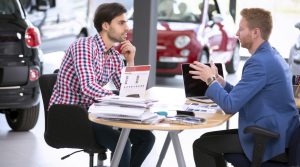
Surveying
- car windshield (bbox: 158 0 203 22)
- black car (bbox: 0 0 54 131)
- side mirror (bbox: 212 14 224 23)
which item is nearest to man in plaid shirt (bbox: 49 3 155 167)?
black car (bbox: 0 0 54 131)

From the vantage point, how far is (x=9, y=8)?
266 inches

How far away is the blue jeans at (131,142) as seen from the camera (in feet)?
14.4

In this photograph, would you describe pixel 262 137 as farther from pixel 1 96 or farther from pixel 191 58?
pixel 191 58

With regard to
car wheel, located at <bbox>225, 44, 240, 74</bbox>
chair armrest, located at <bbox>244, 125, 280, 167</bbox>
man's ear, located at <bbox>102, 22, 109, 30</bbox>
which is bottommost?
car wheel, located at <bbox>225, 44, 240, 74</bbox>

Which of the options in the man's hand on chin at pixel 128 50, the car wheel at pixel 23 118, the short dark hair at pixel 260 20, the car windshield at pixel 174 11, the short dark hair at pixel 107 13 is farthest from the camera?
the car windshield at pixel 174 11

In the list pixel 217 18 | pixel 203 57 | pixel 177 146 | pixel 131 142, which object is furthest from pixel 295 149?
pixel 217 18

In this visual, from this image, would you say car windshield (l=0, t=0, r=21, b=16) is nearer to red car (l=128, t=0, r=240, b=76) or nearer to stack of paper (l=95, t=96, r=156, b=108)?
red car (l=128, t=0, r=240, b=76)

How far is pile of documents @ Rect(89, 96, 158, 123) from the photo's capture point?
387cm

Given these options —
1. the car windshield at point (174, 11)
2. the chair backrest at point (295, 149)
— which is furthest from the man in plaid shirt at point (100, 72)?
the car windshield at point (174, 11)

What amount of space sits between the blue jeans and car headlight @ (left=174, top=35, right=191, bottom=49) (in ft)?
15.4

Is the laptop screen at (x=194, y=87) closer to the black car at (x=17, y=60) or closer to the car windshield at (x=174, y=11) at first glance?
the black car at (x=17, y=60)

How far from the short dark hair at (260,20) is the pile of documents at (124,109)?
0.68m

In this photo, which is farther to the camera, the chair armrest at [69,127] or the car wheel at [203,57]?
the car wheel at [203,57]

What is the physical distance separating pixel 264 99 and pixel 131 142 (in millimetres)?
1080
